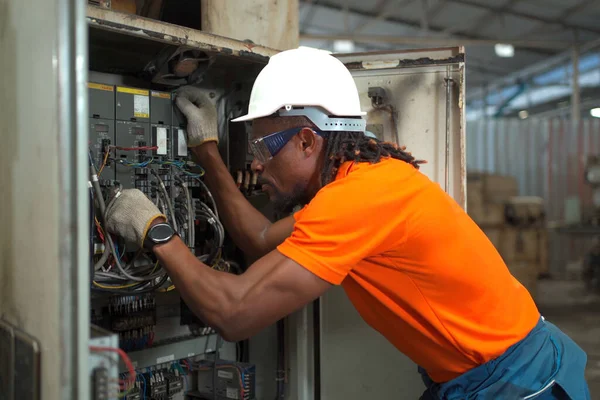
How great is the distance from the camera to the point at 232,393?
185 cm

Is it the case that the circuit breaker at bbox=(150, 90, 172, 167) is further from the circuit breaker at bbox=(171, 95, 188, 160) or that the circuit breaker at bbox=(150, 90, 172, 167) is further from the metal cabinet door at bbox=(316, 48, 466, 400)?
the metal cabinet door at bbox=(316, 48, 466, 400)

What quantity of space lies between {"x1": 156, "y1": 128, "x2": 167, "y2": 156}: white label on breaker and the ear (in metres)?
0.52

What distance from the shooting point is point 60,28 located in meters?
0.82

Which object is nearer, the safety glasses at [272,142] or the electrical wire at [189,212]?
the safety glasses at [272,142]

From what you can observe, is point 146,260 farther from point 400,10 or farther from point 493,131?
point 493,131

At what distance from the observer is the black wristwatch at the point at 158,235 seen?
127cm

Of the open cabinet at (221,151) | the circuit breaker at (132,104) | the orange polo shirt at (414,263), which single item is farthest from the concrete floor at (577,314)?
the circuit breaker at (132,104)

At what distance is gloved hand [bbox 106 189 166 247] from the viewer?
1.33 m

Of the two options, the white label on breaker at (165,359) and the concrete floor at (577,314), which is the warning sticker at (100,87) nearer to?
the white label on breaker at (165,359)

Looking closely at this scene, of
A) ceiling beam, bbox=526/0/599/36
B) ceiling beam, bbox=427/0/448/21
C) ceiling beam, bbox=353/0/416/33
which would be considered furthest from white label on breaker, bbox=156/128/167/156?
ceiling beam, bbox=526/0/599/36

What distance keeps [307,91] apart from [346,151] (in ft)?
0.58

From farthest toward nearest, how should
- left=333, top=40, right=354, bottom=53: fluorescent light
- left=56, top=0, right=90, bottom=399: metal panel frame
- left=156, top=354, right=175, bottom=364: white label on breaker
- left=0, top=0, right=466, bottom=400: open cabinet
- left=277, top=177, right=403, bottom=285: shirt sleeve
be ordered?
left=333, top=40, right=354, bottom=53: fluorescent light
left=156, top=354, right=175, bottom=364: white label on breaker
left=0, top=0, right=466, bottom=400: open cabinet
left=277, top=177, right=403, bottom=285: shirt sleeve
left=56, top=0, right=90, bottom=399: metal panel frame

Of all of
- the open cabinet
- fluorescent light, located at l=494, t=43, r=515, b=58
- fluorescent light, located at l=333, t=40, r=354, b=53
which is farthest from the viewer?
fluorescent light, located at l=494, t=43, r=515, b=58

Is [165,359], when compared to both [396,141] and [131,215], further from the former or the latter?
[396,141]
